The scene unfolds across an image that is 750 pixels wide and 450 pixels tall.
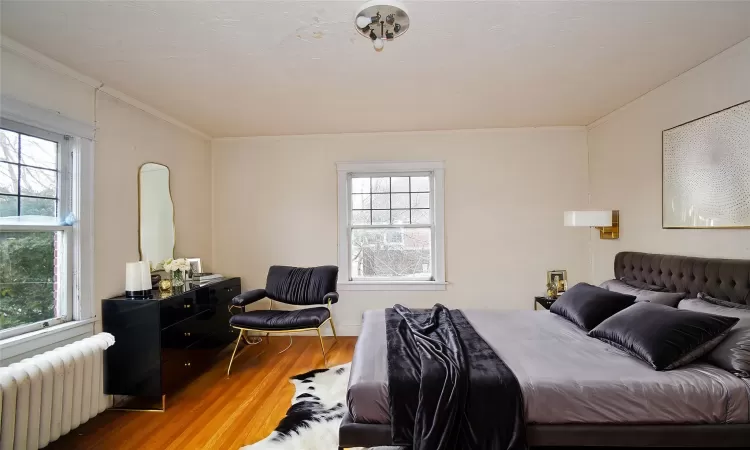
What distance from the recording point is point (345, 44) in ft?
7.37

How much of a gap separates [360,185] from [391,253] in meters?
0.97

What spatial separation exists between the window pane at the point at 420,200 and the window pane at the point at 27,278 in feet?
11.3

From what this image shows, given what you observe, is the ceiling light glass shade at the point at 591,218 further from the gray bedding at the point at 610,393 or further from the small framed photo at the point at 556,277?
the gray bedding at the point at 610,393

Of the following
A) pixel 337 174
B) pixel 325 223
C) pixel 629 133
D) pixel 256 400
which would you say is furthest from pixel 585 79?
pixel 256 400

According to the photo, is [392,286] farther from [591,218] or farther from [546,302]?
[591,218]

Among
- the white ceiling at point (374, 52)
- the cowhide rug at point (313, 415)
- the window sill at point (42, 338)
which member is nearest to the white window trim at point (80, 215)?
the window sill at point (42, 338)

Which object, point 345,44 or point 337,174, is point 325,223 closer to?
point 337,174

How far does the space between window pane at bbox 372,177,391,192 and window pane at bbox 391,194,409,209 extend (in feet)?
0.42

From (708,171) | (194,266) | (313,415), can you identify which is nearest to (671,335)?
(708,171)

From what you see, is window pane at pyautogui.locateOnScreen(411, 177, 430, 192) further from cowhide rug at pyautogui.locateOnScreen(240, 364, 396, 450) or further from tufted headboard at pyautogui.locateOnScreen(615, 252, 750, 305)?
cowhide rug at pyautogui.locateOnScreen(240, 364, 396, 450)

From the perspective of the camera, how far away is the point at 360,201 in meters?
4.51

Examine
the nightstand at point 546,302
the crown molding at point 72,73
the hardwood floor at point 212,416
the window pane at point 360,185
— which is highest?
the crown molding at point 72,73

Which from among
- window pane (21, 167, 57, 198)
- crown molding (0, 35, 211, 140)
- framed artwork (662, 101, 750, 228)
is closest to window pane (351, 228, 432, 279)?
framed artwork (662, 101, 750, 228)

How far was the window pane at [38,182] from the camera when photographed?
234 centimetres
